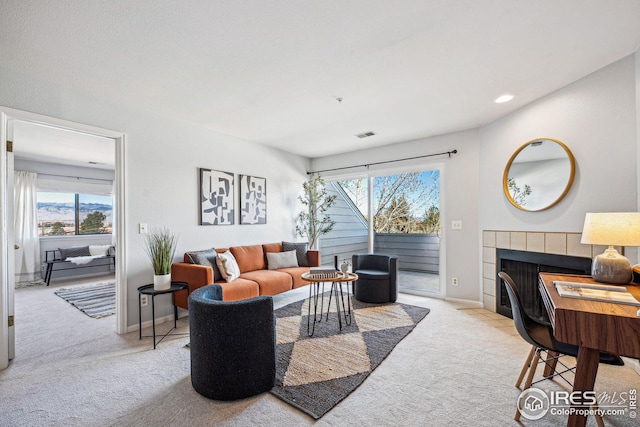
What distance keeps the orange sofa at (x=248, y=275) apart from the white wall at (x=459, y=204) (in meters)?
2.02

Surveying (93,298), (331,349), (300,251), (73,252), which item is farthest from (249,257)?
(73,252)

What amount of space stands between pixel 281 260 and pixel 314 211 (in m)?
1.46

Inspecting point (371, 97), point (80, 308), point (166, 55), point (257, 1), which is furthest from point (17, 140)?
point (371, 97)

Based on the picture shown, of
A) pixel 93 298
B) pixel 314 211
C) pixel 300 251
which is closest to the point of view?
pixel 93 298

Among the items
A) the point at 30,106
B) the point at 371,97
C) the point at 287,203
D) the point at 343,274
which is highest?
the point at 371,97

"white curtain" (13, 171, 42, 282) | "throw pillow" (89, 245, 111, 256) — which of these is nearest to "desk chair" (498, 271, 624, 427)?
"throw pillow" (89, 245, 111, 256)

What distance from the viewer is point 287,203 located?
506 centimetres

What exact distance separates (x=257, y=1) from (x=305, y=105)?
1473mm

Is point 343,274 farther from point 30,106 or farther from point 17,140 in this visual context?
point 17,140

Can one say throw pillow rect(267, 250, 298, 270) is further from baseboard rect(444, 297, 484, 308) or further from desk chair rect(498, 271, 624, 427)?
desk chair rect(498, 271, 624, 427)

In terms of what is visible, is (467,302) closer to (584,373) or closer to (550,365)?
(550,365)

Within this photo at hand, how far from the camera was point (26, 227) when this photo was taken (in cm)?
553

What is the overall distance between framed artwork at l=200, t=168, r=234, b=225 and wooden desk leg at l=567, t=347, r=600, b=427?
377 centimetres

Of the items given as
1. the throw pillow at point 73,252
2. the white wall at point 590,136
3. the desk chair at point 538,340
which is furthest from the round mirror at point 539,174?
the throw pillow at point 73,252
